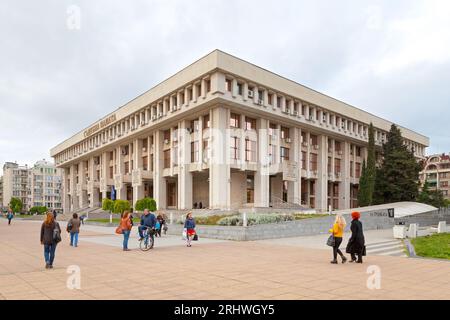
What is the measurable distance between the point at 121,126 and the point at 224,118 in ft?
75.5

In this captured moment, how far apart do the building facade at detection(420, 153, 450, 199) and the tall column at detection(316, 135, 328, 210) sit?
60452 mm

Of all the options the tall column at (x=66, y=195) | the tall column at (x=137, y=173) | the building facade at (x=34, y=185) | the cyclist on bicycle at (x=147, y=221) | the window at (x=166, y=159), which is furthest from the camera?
the building facade at (x=34, y=185)

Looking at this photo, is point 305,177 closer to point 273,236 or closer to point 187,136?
point 187,136

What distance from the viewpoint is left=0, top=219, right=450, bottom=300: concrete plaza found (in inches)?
282

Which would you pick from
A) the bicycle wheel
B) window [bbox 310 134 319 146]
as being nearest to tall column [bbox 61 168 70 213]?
window [bbox 310 134 319 146]

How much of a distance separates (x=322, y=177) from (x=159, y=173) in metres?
21.8

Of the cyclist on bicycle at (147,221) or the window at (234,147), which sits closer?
the cyclist on bicycle at (147,221)

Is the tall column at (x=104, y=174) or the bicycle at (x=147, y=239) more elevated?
the tall column at (x=104, y=174)

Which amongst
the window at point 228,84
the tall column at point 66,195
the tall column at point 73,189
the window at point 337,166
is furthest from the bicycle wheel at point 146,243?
the tall column at point 66,195

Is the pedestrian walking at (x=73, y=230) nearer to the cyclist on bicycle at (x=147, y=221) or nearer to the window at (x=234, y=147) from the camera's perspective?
the cyclist on bicycle at (x=147, y=221)

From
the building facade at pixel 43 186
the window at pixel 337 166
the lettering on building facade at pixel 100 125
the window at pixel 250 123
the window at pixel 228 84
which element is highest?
the window at pixel 228 84

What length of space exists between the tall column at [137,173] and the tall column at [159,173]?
261 centimetres

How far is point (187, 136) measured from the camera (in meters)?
42.5

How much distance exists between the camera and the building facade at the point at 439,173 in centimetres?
9831
